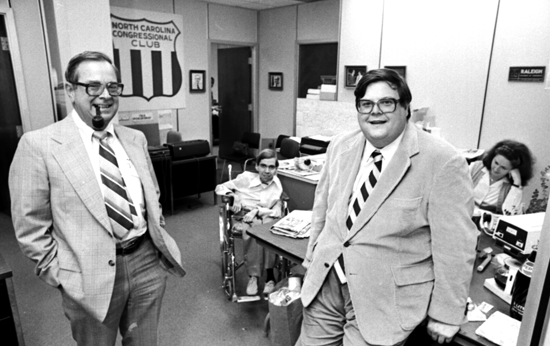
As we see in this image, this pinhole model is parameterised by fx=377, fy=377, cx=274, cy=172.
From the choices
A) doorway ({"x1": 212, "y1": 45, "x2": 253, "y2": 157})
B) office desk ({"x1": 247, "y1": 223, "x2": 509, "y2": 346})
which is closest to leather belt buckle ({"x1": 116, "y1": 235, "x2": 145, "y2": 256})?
office desk ({"x1": 247, "y1": 223, "x2": 509, "y2": 346})

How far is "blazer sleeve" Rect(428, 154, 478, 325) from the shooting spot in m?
1.32

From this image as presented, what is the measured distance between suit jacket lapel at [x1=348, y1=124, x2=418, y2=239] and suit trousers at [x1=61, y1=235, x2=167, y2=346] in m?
0.93

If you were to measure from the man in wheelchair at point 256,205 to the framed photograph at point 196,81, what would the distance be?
3721mm

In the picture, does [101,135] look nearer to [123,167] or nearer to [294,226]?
[123,167]

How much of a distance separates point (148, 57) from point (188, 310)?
13.5ft

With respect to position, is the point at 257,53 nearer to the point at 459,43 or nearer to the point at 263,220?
the point at 459,43

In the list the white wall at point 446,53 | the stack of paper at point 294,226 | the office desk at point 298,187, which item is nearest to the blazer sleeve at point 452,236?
the stack of paper at point 294,226

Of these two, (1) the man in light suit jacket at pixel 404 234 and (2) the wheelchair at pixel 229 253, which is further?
(2) the wheelchair at pixel 229 253

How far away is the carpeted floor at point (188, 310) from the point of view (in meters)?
2.55

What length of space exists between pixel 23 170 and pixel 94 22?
317 centimetres

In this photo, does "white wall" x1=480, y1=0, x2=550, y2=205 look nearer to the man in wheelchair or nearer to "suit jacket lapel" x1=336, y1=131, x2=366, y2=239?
the man in wheelchair

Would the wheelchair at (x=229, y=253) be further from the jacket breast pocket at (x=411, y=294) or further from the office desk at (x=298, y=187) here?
the jacket breast pocket at (x=411, y=294)

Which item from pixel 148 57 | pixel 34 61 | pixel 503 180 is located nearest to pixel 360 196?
pixel 503 180

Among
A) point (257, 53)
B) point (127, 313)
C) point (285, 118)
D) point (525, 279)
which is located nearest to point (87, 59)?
point (127, 313)
